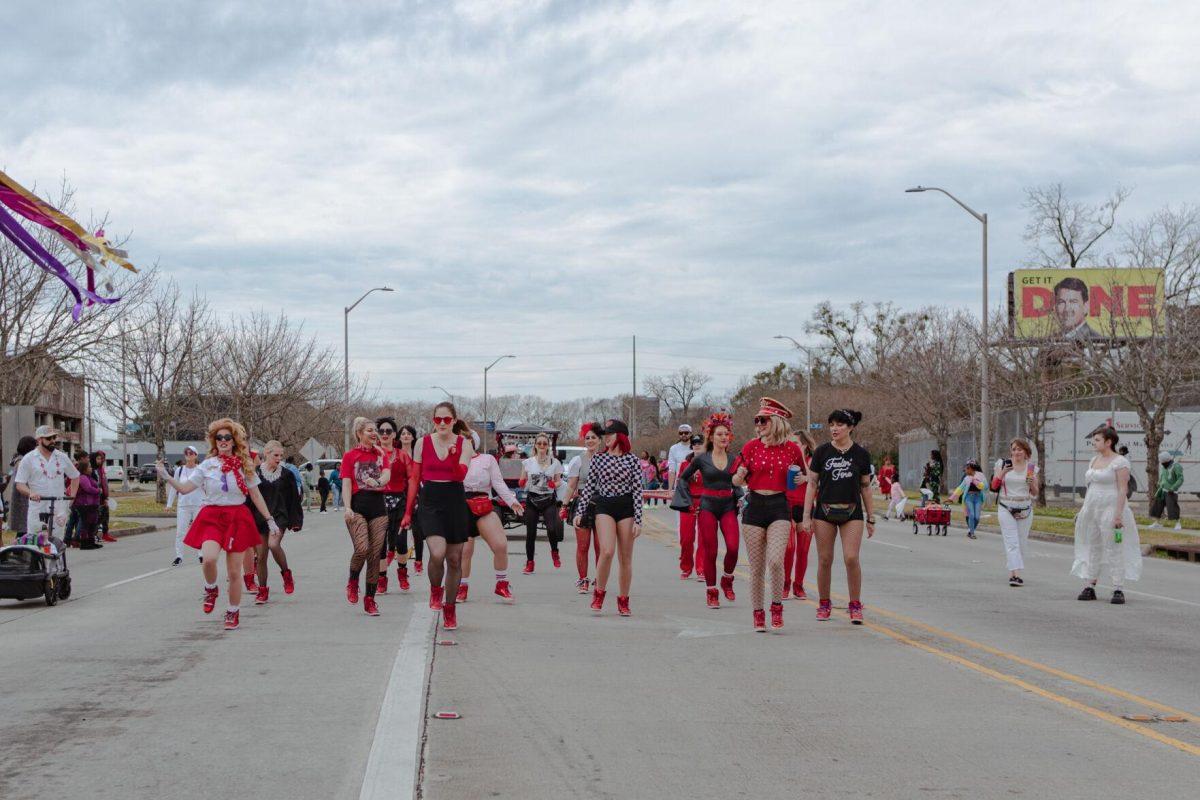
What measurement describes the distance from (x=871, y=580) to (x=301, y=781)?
11789 millimetres

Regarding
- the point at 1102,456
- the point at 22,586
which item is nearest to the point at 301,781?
the point at 22,586

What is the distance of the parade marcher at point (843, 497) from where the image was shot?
11367mm

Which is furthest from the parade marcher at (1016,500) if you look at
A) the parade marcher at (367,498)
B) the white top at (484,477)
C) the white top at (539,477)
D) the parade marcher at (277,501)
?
the parade marcher at (277,501)

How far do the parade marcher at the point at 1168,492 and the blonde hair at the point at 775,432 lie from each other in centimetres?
2133

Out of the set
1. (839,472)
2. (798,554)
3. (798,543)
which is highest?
(839,472)

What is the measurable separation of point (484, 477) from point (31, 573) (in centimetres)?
481

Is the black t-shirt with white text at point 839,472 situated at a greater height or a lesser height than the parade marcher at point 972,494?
greater

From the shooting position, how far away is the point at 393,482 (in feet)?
42.5

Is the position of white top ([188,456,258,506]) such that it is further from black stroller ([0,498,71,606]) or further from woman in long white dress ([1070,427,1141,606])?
woman in long white dress ([1070,427,1141,606])

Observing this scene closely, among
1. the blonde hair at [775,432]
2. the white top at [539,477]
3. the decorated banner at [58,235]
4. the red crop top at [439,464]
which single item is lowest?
the white top at [539,477]

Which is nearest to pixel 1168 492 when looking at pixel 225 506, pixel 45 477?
pixel 45 477

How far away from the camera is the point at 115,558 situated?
70.6ft

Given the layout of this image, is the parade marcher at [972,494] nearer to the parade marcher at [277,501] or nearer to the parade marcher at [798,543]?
the parade marcher at [798,543]

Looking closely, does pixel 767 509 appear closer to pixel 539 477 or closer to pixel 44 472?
pixel 539 477
